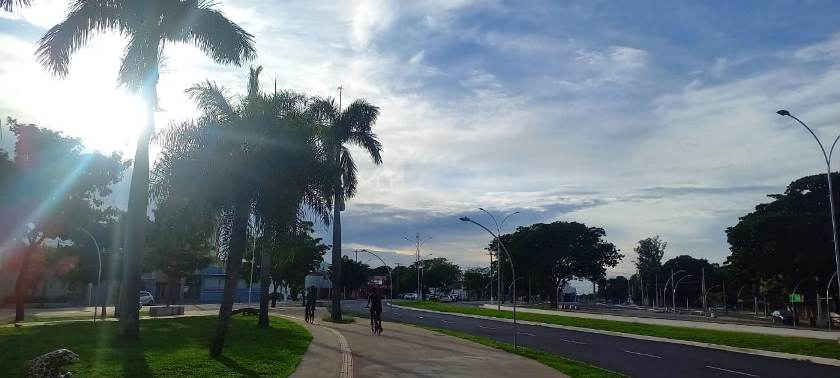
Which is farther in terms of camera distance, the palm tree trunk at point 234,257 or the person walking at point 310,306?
the person walking at point 310,306

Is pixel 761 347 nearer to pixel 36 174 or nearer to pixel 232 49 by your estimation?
pixel 232 49

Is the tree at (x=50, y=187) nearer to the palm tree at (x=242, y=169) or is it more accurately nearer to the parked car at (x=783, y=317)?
the palm tree at (x=242, y=169)

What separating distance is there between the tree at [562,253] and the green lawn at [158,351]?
62691 millimetres

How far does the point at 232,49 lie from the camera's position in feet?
68.3

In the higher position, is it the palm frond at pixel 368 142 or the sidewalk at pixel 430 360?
the palm frond at pixel 368 142

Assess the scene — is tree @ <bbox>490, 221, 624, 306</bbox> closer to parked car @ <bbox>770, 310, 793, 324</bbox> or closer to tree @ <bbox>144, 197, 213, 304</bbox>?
parked car @ <bbox>770, 310, 793, 324</bbox>

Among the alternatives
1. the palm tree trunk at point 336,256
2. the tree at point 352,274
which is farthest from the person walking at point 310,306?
the tree at point 352,274

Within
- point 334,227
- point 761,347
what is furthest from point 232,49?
point 761,347

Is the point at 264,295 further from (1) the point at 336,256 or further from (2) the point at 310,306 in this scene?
(1) the point at 336,256

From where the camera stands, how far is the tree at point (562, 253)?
84.0 metres

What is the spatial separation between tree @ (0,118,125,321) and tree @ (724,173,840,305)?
47.0m

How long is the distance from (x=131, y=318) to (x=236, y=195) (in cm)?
587

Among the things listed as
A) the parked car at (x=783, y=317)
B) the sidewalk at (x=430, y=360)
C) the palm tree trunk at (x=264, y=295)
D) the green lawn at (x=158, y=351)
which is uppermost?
the palm tree trunk at (x=264, y=295)

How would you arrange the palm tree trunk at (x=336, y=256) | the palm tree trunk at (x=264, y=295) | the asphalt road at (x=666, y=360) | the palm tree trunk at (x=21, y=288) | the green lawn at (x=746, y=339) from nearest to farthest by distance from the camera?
the asphalt road at (x=666, y=360) < the green lawn at (x=746, y=339) < the palm tree trunk at (x=264, y=295) < the palm tree trunk at (x=21, y=288) < the palm tree trunk at (x=336, y=256)
